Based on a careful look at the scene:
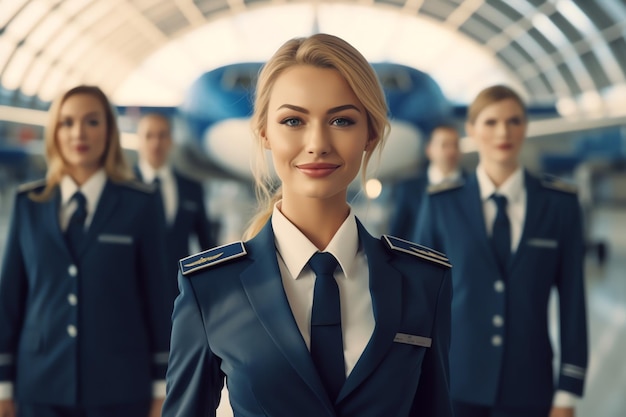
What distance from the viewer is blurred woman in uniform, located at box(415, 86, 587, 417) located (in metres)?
2.25

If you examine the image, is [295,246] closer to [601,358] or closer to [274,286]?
[274,286]

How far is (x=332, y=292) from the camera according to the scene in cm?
111

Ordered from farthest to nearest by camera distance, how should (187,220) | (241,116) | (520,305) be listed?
(241,116)
(187,220)
(520,305)

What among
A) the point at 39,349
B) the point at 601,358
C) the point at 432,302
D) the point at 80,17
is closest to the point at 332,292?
the point at 432,302

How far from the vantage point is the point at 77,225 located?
2.32 meters

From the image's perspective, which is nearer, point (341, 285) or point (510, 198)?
point (341, 285)

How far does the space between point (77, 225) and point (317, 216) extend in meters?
1.38

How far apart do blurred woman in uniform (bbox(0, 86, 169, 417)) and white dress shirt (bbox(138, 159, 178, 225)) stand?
78.0 inches

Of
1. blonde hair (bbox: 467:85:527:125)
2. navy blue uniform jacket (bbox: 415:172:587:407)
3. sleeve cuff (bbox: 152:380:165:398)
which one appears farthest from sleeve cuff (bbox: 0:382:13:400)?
blonde hair (bbox: 467:85:527:125)

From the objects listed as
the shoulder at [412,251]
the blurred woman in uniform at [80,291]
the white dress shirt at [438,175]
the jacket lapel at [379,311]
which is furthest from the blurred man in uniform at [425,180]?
the jacket lapel at [379,311]

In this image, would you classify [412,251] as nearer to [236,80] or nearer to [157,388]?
[157,388]

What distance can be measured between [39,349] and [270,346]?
4.70 feet

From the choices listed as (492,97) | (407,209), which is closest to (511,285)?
(492,97)

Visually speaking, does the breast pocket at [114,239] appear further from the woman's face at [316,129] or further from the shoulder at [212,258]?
the woman's face at [316,129]
